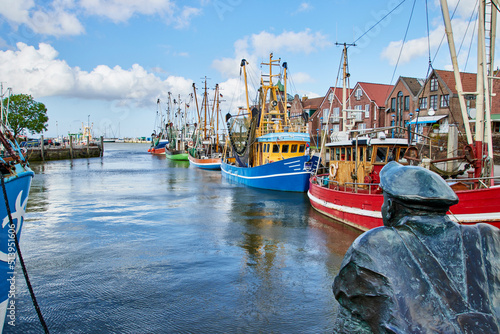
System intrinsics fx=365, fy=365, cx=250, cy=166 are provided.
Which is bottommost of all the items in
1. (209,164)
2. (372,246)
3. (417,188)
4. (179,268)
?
(179,268)

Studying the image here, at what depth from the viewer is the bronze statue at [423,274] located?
52.4 inches

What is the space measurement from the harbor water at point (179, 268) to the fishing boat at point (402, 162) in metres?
0.98

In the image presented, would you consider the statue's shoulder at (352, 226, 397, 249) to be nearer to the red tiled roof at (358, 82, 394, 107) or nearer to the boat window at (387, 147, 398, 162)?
the boat window at (387, 147, 398, 162)

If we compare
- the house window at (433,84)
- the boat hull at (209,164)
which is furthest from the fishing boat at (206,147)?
the house window at (433,84)

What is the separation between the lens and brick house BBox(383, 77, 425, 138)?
41906mm

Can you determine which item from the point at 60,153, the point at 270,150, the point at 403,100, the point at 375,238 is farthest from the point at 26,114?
the point at 375,238

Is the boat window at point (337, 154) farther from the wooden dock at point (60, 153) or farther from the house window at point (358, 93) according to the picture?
the wooden dock at point (60, 153)

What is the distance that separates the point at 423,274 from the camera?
1.37 metres

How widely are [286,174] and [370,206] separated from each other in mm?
11686

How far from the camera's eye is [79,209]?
713 inches

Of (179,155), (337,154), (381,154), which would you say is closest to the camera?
(381,154)

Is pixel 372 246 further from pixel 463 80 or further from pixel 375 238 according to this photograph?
pixel 463 80

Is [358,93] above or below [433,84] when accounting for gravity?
above

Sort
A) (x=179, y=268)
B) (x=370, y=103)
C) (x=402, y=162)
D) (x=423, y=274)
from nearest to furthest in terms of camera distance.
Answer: (x=423, y=274)
(x=179, y=268)
(x=402, y=162)
(x=370, y=103)
